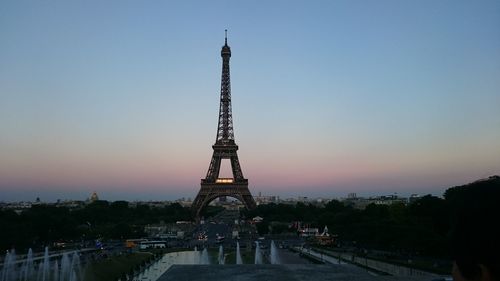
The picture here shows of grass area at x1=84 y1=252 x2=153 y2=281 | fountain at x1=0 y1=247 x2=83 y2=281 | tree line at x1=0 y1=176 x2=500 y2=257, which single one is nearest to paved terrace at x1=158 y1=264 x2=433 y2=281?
tree line at x1=0 y1=176 x2=500 y2=257

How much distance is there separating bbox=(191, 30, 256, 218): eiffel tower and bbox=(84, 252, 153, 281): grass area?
1100 inches

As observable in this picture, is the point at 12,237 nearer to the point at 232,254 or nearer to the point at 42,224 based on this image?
the point at 42,224

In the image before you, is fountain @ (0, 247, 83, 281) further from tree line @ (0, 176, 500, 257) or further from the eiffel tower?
the eiffel tower

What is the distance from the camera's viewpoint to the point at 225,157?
2442 inches

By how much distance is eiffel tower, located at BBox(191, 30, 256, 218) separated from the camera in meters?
61.6

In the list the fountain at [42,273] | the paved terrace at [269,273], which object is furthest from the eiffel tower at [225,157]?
the paved terrace at [269,273]

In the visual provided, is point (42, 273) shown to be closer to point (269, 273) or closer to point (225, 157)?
point (269, 273)

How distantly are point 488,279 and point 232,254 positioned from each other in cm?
3778

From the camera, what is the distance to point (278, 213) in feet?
244

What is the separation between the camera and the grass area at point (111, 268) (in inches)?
979

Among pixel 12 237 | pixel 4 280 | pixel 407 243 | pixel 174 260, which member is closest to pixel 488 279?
pixel 4 280

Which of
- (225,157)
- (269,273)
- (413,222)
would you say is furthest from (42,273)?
(225,157)

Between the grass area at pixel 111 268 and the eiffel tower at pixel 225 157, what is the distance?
1100 inches

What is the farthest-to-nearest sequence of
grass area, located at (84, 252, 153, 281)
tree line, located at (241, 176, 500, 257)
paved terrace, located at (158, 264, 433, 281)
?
1. grass area, located at (84, 252, 153, 281)
2. paved terrace, located at (158, 264, 433, 281)
3. tree line, located at (241, 176, 500, 257)
